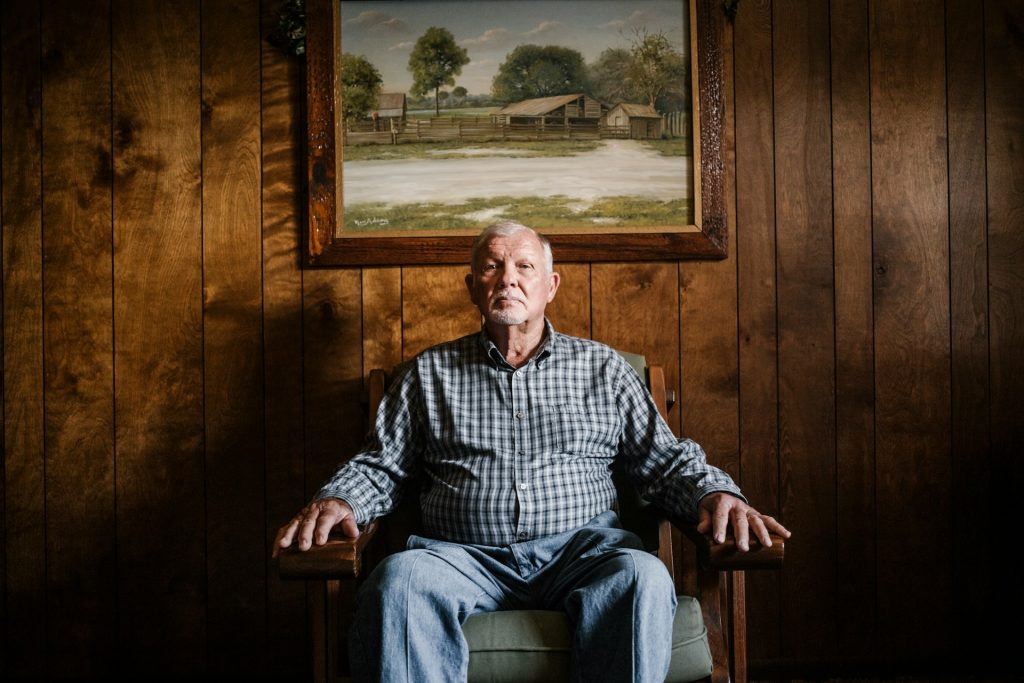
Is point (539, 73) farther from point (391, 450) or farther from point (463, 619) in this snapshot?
point (463, 619)

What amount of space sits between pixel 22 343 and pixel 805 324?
2215mm

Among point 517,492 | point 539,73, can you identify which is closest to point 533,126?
point 539,73

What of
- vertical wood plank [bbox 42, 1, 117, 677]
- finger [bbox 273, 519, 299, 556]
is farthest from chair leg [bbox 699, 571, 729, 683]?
vertical wood plank [bbox 42, 1, 117, 677]

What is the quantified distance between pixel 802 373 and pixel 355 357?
1.28 m

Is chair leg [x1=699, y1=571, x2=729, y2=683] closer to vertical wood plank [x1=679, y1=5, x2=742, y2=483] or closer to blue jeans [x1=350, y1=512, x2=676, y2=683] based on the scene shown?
blue jeans [x1=350, y1=512, x2=676, y2=683]

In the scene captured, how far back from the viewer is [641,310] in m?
2.01

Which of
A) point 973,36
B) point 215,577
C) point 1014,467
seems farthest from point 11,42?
point 1014,467

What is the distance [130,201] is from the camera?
197cm

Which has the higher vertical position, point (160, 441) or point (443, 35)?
point (443, 35)

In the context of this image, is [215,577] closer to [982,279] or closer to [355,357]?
[355,357]

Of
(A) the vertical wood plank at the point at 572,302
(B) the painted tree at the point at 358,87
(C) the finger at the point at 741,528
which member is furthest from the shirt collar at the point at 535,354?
(B) the painted tree at the point at 358,87

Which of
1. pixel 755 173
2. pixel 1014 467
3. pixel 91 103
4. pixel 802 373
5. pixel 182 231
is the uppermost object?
pixel 91 103

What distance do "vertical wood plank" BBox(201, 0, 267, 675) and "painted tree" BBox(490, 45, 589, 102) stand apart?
0.70m
